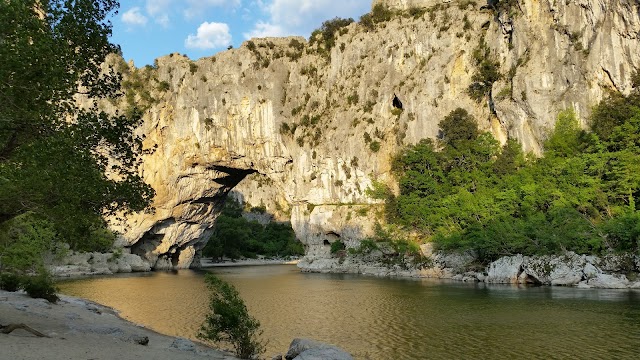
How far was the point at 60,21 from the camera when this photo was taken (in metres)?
12.6

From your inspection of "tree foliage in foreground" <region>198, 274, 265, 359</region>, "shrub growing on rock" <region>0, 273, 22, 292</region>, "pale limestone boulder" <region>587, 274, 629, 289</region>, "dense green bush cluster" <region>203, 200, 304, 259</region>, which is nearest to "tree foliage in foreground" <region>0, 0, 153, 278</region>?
"tree foliage in foreground" <region>198, 274, 265, 359</region>

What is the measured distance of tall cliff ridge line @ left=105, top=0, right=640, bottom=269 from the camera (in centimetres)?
5447

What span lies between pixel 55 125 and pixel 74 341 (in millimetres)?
6200

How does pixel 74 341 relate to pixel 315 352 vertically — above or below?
below

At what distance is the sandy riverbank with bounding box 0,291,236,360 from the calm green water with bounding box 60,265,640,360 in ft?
9.81

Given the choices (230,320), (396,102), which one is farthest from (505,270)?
(396,102)

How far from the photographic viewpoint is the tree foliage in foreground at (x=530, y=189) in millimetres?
34438

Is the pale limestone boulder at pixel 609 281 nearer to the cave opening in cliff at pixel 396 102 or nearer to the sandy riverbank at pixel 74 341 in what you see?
the sandy riverbank at pixel 74 341

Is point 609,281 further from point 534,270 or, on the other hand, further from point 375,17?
point 375,17

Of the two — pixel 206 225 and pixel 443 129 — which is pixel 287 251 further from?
pixel 443 129

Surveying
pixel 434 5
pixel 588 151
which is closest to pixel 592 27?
pixel 588 151

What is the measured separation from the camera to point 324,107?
223 feet

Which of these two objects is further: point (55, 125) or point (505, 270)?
point (505, 270)

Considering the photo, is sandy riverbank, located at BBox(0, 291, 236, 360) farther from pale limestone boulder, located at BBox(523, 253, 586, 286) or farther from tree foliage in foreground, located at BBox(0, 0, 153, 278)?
pale limestone boulder, located at BBox(523, 253, 586, 286)
